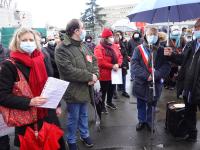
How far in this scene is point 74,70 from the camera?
430 centimetres

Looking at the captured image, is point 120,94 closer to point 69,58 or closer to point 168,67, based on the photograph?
point 168,67

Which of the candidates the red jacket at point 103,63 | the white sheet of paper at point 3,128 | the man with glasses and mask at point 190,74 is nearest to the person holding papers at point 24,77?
the white sheet of paper at point 3,128

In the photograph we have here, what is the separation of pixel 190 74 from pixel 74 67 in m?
1.83

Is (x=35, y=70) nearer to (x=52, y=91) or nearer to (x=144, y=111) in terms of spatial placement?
(x=52, y=91)

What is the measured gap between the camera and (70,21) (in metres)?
4.42

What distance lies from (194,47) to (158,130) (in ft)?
6.29

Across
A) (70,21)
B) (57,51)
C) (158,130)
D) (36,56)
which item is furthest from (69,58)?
(158,130)

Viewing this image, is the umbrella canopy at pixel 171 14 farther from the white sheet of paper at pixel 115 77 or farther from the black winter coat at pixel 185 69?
the white sheet of paper at pixel 115 77

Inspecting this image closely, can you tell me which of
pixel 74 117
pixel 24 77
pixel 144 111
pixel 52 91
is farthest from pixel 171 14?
pixel 24 77

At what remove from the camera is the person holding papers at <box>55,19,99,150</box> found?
14.2 feet

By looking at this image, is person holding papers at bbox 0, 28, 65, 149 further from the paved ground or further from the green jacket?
the paved ground

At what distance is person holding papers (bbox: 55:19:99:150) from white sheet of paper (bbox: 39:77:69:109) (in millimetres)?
1007

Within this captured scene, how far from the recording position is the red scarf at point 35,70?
10.2 feet

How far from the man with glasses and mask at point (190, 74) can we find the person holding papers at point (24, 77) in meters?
2.27
